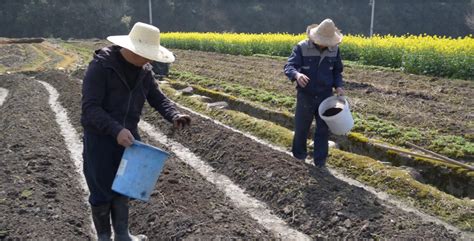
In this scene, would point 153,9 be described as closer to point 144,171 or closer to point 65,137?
point 65,137

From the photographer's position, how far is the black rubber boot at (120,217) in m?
3.58

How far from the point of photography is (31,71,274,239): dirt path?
13.2ft

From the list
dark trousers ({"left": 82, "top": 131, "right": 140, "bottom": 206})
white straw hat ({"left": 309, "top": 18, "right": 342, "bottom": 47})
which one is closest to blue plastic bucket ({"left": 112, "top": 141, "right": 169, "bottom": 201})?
dark trousers ({"left": 82, "top": 131, "right": 140, "bottom": 206})

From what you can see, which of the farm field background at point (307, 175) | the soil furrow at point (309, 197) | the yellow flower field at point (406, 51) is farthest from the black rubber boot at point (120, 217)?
the yellow flower field at point (406, 51)

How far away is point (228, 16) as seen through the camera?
6253 centimetres

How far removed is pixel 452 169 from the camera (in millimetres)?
5477

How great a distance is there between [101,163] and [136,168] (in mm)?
323

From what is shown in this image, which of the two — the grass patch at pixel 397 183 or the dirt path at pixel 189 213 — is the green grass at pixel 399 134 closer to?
the grass patch at pixel 397 183

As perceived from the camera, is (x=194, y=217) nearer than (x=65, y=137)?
Yes

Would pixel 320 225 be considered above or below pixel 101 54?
below

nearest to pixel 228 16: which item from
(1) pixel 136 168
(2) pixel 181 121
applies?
(2) pixel 181 121

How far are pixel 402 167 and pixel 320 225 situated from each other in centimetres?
196

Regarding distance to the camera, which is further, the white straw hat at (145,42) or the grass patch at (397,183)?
the grass patch at (397,183)

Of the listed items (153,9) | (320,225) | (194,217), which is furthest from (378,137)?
(153,9)
